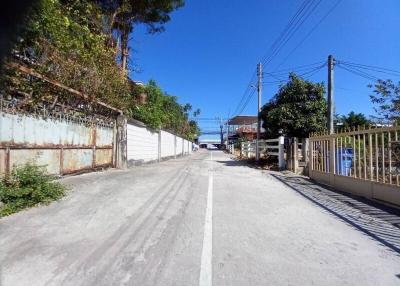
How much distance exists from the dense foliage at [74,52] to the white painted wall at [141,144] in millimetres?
1215

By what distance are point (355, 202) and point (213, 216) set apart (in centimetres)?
442

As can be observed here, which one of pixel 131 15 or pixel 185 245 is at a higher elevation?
pixel 131 15

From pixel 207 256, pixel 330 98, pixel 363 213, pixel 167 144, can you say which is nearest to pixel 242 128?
pixel 167 144

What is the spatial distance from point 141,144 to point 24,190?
47.8 ft

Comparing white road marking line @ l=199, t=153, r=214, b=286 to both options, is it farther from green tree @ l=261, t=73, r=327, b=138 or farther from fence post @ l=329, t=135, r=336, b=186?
green tree @ l=261, t=73, r=327, b=138

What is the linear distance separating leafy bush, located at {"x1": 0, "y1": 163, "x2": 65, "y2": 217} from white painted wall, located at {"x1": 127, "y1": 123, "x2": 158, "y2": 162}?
10.7m

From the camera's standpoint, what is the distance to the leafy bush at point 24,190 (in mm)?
7082

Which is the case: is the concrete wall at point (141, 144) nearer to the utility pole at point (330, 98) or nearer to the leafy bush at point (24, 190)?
the utility pole at point (330, 98)

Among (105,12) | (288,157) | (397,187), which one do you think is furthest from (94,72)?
(288,157)

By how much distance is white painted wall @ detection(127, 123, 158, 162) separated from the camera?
19.2 m

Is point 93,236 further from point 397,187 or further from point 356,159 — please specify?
point 356,159

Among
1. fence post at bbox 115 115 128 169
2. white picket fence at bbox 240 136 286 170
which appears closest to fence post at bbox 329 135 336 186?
white picket fence at bbox 240 136 286 170

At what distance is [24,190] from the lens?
7.42 metres

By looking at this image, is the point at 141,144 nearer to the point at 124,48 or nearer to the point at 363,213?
the point at 124,48
